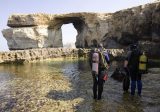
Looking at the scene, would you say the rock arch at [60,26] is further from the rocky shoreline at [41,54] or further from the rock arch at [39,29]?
the rocky shoreline at [41,54]

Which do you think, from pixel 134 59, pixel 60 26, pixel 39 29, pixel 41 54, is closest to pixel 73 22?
pixel 60 26

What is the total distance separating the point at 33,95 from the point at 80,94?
2.49 m

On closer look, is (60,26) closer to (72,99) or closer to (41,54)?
(41,54)

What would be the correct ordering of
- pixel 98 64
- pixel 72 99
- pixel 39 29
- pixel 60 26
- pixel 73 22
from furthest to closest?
1. pixel 73 22
2. pixel 60 26
3. pixel 39 29
4. pixel 72 99
5. pixel 98 64

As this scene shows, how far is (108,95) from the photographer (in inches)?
504

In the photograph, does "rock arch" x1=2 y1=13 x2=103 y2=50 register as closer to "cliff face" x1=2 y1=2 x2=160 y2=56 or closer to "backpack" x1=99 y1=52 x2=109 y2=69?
"cliff face" x1=2 y1=2 x2=160 y2=56

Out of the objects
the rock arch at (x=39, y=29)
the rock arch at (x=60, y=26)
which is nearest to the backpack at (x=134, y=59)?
the rock arch at (x=39, y=29)

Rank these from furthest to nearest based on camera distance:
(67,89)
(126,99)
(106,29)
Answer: (106,29), (67,89), (126,99)

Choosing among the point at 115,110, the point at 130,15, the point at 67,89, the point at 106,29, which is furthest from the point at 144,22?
the point at 115,110

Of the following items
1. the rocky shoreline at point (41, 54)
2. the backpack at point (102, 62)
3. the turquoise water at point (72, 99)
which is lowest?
the turquoise water at point (72, 99)

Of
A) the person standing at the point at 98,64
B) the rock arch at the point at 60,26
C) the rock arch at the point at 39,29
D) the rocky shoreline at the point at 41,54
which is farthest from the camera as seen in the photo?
the rock arch at the point at 60,26

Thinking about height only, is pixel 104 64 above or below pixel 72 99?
above

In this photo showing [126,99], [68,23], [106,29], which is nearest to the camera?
[126,99]

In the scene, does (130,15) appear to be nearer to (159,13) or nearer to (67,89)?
(159,13)
